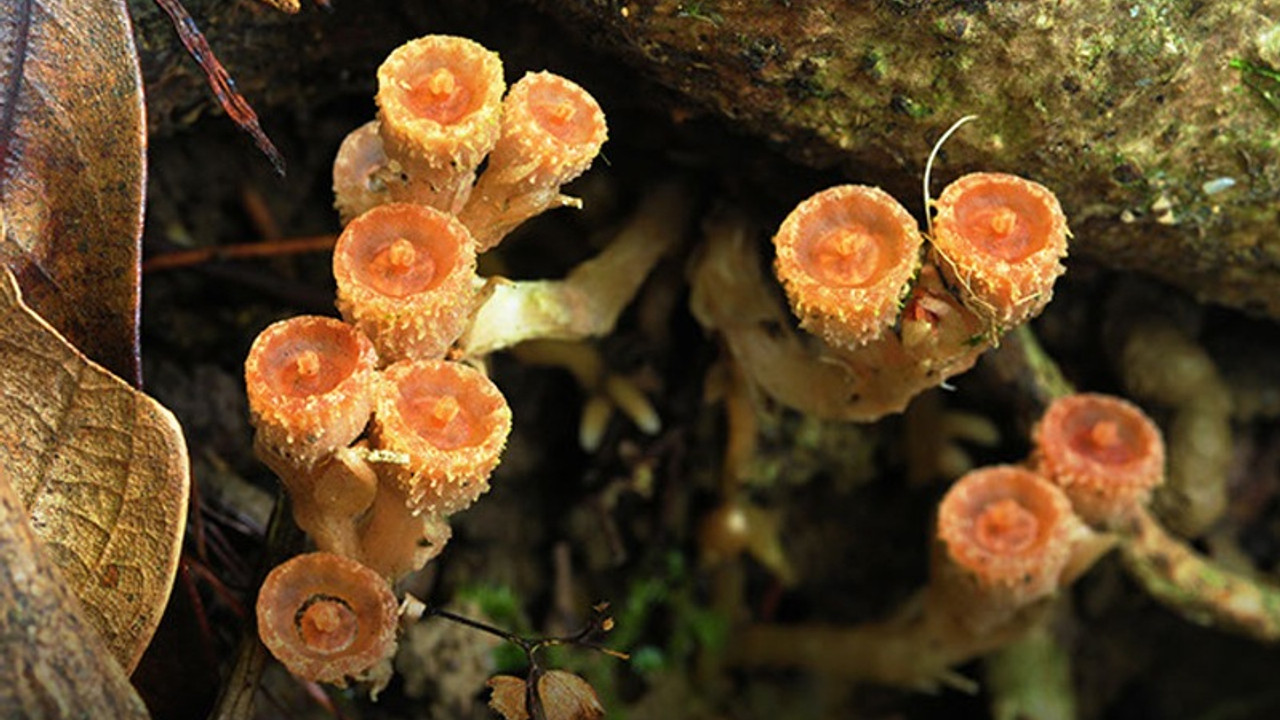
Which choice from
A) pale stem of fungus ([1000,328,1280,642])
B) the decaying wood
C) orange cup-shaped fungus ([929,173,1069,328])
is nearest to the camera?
orange cup-shaped fungus ([929,173,1069,328])

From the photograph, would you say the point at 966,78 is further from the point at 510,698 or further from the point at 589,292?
the point at 510,698

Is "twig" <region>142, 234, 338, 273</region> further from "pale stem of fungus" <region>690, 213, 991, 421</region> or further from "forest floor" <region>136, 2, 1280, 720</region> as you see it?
"pale stem of fungus" <region>690, 213, 991, 421</region>

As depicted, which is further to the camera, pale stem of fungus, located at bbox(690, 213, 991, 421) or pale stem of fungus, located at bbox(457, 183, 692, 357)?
pale stem of fungus, located at bbox(457, 183, 692, 357)

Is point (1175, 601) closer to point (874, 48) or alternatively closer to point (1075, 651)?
point (1075, 651)

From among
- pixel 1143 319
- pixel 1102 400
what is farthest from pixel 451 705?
pixel 1143 319

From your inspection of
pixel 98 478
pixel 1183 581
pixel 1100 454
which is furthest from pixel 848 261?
pixel 1183 581

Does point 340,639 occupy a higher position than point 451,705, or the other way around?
point 340,639

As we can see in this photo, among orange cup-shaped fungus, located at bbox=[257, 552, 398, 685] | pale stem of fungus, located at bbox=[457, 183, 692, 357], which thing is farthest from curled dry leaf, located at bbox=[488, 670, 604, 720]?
pale stem of fungus, located at bbox=[457, 183, 692, 357]
